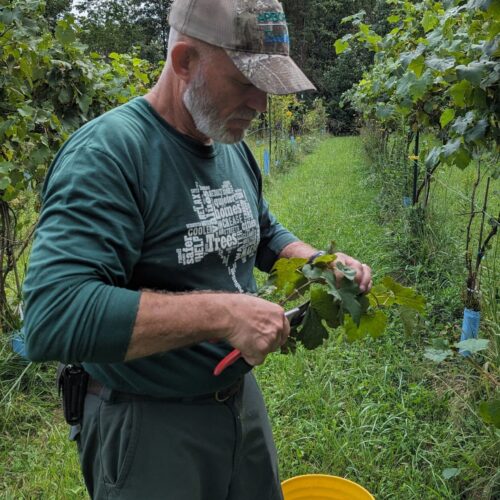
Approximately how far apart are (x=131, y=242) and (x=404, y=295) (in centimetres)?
90

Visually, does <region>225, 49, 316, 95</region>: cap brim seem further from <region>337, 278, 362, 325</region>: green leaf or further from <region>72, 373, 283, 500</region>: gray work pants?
<region>72, 373, 283, 500</region>: gray work pants

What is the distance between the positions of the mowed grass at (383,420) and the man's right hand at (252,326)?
5.65 feet

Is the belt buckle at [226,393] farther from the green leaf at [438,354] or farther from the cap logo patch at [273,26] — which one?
the cap logo patch at [273,26]

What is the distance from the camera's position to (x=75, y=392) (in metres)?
1.51

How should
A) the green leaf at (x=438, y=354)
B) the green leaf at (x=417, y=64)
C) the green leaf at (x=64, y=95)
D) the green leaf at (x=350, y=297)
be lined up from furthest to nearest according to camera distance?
the green leaf at (x=64, y=95)
the green leaf at (x=417, y=64)
the green leaf at (x=438, y=354)
the green leaf at (x=350, y=297)

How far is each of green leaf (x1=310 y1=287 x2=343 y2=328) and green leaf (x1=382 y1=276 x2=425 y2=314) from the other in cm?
23

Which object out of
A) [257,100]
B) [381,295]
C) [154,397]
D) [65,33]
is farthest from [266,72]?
[65,33]

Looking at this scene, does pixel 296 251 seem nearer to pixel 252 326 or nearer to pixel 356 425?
pixel 252 326

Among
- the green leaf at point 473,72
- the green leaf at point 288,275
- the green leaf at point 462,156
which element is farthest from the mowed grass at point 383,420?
the green leaf at point 473,72

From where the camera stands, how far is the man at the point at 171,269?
1114mm

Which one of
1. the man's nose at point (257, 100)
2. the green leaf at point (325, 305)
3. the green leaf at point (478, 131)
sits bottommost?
the green leaf at point (325, 305)

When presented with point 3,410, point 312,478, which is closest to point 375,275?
point 312,478

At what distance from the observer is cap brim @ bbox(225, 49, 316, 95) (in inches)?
53.0

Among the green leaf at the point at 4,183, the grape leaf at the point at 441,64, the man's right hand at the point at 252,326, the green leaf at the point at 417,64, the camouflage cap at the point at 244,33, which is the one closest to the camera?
the man's right hand at the point at 252,326
